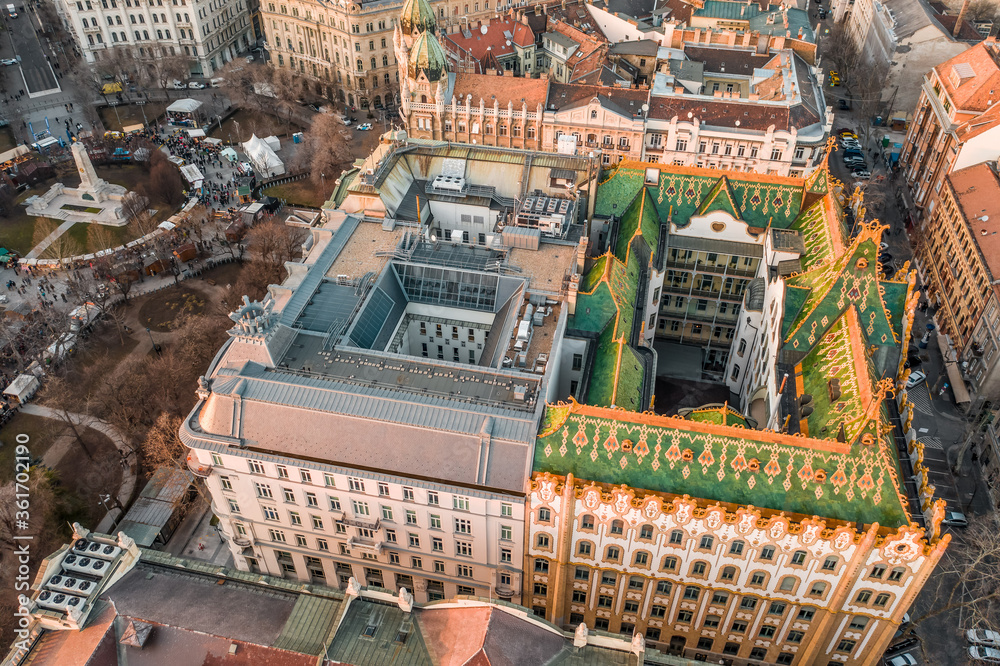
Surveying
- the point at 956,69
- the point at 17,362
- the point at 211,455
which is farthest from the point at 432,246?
the point at 956,69

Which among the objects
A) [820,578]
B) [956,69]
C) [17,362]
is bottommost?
[17,362]

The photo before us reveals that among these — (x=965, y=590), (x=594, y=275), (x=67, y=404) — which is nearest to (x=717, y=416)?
(x=594, y=275)

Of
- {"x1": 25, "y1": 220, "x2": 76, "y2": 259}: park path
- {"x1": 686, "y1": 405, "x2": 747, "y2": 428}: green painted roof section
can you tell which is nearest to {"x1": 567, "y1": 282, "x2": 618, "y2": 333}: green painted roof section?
{"x1": 686, "y1": 405, "x2": 747, "y2": 428}: green painted roof section

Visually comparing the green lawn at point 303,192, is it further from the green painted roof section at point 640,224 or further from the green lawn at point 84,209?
the green painted roof section at point 640,224

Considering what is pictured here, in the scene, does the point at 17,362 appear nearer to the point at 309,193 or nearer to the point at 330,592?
the point at 309,193

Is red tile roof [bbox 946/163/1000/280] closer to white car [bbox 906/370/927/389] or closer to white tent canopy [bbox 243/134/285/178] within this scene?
white car [bbox 906/370/927/389]
